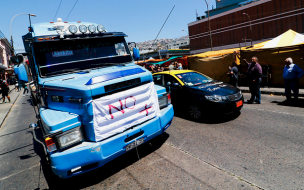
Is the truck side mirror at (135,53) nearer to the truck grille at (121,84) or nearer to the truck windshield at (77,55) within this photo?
the truck windshield at (77,55)

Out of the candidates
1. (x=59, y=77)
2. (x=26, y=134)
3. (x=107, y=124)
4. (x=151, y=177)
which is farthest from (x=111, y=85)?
(x=26, y=134)

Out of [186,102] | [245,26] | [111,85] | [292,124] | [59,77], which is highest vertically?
[245,26]

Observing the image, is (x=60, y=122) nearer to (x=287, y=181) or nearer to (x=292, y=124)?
(x=287, y=181)

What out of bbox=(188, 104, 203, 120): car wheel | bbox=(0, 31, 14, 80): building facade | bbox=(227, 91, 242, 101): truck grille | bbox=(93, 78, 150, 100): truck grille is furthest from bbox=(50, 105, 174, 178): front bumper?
bbox=(0, 31, 14, 80): building facade

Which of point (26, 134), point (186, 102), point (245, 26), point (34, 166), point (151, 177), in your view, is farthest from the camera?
point (245, 26)

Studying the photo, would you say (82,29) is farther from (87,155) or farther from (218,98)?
(218,98)

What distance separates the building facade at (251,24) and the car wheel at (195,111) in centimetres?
4423

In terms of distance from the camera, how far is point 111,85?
3307 mm

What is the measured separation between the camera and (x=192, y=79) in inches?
281

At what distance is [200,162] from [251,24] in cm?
5956

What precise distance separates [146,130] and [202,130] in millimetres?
2362

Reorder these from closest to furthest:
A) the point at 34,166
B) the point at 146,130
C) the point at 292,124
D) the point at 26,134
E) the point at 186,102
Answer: the point at 146,130 → the point at 34,166 → the point at 292,124 → the point at 186,102 → the point at 26,134

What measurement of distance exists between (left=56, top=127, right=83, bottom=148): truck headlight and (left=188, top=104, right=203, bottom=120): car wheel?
413cm

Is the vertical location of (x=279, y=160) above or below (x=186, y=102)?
below
